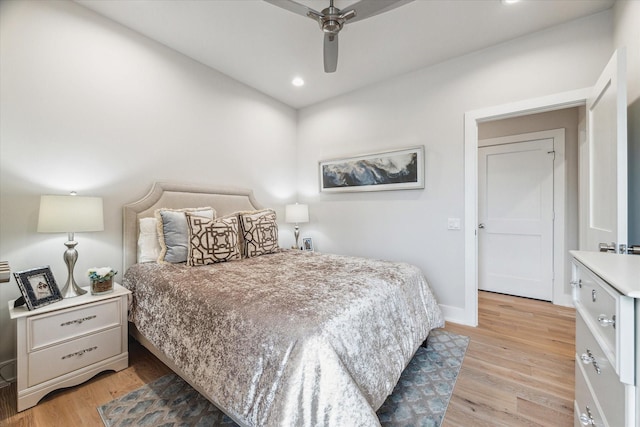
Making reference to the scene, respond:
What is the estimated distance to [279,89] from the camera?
11.6 ft

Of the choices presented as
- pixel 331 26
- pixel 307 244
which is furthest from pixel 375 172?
pixel 331 26

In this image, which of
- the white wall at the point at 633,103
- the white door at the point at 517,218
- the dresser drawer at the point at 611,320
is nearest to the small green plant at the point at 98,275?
the dresser drawer at the point at 611,320

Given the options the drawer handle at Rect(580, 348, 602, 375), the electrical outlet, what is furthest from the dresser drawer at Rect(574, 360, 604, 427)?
the electrical outlet

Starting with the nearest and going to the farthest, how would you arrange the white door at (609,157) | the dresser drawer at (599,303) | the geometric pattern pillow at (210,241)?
the dresser drawer at (599,303) < the white door at (609,157) < the geometric pattern pillow at (210,241)

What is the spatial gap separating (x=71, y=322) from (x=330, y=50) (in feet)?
8.75

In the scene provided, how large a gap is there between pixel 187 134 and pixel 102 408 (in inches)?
94.7

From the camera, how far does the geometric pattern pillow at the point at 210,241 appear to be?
88.8 inches

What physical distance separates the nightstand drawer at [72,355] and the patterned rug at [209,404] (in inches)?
15.3

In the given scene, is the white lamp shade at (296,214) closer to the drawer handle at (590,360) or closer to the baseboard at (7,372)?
the baseboard at (7,372)

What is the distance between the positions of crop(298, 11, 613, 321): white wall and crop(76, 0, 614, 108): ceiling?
6.8 inches

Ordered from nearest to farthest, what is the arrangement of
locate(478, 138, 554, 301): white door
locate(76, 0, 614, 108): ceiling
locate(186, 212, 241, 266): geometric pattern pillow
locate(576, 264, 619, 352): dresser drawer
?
locate(576, 264, 619, 352): dresser drawer
locate(76, 0, 614, 108): ceiling
locate(186, 212, 241, 266): geometric pattern pillow
locate(478, 138, 554, 301): white door

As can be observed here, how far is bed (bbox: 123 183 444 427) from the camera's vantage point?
40.9 inches

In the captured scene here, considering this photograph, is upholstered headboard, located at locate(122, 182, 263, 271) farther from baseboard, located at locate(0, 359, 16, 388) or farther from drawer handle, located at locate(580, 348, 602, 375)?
drawer handle, located at locate(580, 348, 602, 375)

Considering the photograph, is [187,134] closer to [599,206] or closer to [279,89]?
[279,89]
